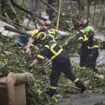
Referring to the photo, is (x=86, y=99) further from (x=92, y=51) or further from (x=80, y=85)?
(x=92, y=51)

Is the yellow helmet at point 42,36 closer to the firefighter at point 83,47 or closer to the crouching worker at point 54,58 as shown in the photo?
the crouching worker at point 54,58

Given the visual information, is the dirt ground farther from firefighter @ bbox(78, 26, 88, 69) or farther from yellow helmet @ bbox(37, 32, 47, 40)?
firefighter @ bbox(78, 26, 88, 69)

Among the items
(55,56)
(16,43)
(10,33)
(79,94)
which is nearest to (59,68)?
(55,56)

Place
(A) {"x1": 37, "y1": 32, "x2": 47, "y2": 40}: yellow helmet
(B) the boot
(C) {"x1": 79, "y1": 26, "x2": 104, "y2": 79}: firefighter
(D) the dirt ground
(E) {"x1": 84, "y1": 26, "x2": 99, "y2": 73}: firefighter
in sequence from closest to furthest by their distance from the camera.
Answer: (D) the dirt ground < (A) {"x1": 37, "y1": 32, "x2": 47, "y2": 40}: yellow helmet < (B) the boot < (C) {"x1": 79, "y1": 26, "x2": 104, "y2": 79}: firefighter < (E) {"x1": 84, "y1": 26, "x2": 99, "y2": 73}: firefighter

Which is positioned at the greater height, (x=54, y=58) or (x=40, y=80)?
(x=54, y=58)

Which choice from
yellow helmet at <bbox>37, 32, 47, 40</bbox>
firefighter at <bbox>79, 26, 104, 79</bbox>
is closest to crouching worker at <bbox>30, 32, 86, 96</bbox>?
yellow helmet at <bbox>37, 32, 47, 40</bbox>

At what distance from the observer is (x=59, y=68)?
35.6ft

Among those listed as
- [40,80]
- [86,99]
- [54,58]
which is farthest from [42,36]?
[86,99]

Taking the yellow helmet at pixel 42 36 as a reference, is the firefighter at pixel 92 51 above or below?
below

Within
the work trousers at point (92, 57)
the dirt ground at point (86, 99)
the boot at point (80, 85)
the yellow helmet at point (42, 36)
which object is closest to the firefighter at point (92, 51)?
the work trousers at point (92, 57)

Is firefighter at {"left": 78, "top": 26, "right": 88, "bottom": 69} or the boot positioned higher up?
firefighter at {"left": 78, "top": 26, "right": 88, "bottom": 69}

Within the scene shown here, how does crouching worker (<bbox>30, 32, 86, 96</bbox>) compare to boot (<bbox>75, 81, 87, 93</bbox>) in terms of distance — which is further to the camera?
boot (<bbox>75, 81, 87, 93</bbox>)

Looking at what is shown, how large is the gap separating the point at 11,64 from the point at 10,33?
6.68 m

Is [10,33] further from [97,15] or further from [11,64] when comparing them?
[97,15]
